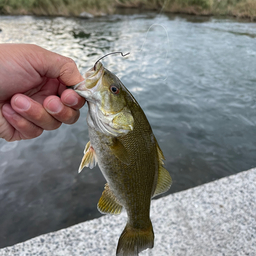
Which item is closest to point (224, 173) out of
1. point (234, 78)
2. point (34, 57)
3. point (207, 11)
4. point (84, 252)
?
point (84, 252)

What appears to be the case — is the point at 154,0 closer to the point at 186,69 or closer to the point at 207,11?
the point at 207,11

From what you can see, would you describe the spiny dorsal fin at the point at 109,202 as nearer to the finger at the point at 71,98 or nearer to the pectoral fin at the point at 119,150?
the pectoral fin at the point at 119,150

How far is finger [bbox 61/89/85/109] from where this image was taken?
1845 millimetres

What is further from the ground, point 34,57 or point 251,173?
point 34,57

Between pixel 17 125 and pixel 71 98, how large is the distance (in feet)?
1.99

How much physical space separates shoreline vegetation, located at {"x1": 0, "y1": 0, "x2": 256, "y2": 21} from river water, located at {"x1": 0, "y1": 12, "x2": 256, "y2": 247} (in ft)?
23.4

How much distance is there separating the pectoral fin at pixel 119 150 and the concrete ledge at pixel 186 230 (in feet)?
4.65

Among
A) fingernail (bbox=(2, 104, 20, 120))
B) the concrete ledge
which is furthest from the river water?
fingernail (bbox=(2, 104, 20, 120))

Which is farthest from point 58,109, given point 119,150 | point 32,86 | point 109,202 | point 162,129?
point 162,129

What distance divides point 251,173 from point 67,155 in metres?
3.81

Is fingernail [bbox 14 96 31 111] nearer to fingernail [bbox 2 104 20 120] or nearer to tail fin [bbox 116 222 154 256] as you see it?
fingernail [bbox 2 104 20 120]

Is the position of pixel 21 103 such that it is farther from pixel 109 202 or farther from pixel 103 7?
pixel 103 7

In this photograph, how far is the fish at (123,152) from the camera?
5.73ft

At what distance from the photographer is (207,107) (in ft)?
24.0
